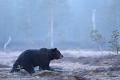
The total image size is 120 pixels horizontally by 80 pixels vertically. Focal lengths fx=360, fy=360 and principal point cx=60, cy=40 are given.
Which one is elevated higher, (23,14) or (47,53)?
(23,14)

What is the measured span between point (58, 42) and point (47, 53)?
50970 mm

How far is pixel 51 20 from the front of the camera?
65562 millimetres

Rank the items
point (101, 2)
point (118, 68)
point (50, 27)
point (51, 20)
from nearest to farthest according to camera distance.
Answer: point (118, 68) → point (51, 20) → point (50, 27) → point (101, 2)

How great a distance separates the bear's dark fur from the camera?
16.4m

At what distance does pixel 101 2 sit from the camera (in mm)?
86688

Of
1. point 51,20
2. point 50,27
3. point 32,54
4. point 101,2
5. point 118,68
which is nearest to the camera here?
point 32,54

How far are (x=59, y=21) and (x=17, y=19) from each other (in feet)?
28.3

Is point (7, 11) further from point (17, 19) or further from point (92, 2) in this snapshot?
point (92, 2)

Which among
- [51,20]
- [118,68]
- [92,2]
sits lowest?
[118,68]

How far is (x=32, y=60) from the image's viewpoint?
55.1 ft

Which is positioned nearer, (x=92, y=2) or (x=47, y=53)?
(x=47, y=53)

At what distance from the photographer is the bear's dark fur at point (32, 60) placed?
16438 millimetres

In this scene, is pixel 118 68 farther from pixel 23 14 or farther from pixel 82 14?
pixel 82 14

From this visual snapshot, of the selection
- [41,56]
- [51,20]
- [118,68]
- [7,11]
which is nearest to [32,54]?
[41,56]
